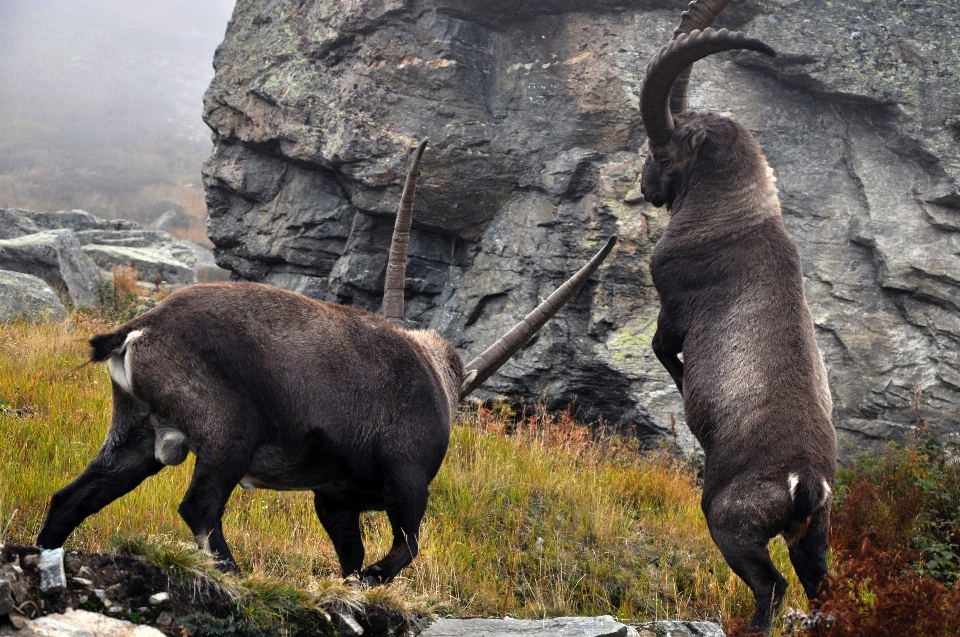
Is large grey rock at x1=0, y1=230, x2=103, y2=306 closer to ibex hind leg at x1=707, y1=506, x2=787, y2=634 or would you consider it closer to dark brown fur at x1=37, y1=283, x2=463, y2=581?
dark brown fur at x1=37, y1=283, x2=463, y2=581

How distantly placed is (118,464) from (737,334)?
11.1 ft

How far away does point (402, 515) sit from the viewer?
4.87 metres

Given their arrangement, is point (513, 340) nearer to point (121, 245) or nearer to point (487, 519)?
point (487, 519)

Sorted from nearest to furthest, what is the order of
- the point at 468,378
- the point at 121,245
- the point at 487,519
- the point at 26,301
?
the point at 468,378, the point at 487,519, the point at 26,301, the point at 121,245

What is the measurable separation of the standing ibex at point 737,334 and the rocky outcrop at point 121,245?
1222 cm

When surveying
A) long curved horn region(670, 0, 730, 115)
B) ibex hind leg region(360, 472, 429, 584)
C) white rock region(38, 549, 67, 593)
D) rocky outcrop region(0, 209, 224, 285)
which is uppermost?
long curved horn region(670, 0, 730, 115)

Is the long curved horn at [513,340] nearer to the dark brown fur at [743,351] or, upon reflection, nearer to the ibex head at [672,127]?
the dark brown fur at [743,351]

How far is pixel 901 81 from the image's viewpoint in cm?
1046

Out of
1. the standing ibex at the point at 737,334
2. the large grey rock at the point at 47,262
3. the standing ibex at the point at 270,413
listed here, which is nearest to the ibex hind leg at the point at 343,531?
the standing ibex at the point at 270,413

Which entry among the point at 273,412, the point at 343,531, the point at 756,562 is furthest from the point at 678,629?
the point at 273,412

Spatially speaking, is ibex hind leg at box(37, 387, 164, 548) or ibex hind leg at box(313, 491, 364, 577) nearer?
ibex hind leg at box(37, 387, 164, 548)

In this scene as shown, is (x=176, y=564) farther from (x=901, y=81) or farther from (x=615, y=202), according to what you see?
(x=901, y=81)

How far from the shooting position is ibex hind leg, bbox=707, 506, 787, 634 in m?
4.71

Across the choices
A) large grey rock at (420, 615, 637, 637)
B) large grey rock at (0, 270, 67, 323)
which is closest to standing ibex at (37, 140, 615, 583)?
large grey rock at (420, 615, 637, 637)
